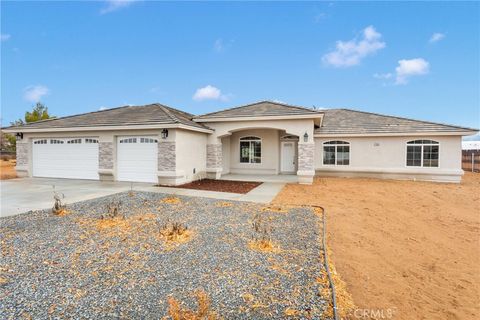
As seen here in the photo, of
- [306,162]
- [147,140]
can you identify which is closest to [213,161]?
[147,140]

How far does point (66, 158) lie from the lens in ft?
46.0

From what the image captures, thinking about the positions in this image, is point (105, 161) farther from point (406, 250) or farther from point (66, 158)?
point (406, 250)

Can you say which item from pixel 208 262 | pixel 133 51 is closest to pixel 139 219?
pixel 208 262

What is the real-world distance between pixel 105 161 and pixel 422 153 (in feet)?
61.5

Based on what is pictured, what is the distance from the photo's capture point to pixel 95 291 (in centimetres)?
323

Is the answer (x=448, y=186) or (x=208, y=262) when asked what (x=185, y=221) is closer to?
(x=208, y=262)

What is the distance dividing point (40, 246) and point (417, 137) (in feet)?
59.7

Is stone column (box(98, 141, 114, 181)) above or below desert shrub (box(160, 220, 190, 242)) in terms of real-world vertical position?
above

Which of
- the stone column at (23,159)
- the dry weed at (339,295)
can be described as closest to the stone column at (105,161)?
the stone column at (23,159)

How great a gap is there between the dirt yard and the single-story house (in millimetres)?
4597

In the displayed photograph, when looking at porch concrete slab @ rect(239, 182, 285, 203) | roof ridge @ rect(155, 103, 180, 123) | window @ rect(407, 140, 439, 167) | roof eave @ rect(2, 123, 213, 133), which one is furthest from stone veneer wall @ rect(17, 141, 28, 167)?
window @ rect(407, 140, 439, 167)

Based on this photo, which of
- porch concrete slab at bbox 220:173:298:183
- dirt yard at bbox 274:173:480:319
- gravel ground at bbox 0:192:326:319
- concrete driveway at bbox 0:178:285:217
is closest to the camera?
gravel ground at bbox 0:192:326:319

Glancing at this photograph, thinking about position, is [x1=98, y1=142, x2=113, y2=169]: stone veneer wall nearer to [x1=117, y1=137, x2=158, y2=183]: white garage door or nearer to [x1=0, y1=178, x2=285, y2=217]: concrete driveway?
[x1=117, y1=137, x2=158, y2=183]: white garage door

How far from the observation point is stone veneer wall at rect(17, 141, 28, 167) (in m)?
14.6
